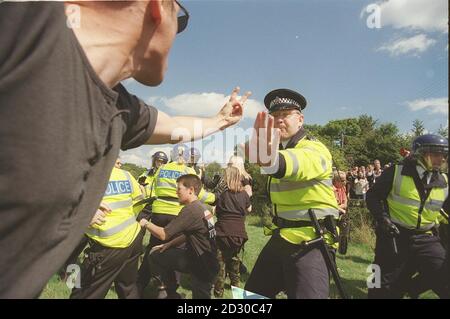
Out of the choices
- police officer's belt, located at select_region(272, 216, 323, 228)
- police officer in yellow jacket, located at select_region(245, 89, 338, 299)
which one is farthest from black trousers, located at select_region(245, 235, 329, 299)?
police officer's belt, located at select_region(272, 216, 323, 228)

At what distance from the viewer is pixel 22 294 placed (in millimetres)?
930

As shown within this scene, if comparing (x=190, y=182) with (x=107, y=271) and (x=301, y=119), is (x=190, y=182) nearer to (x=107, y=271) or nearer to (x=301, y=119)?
(x=107, y=271)

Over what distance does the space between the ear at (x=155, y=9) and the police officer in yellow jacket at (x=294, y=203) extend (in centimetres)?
112

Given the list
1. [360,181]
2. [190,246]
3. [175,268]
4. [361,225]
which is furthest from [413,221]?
[360,181]

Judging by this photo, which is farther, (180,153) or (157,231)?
(180,153)

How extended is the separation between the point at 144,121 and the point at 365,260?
7.83m

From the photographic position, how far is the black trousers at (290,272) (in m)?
2.56

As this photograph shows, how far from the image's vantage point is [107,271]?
3932mm

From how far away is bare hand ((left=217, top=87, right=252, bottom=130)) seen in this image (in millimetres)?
2189

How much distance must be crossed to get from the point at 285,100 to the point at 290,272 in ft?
4.93

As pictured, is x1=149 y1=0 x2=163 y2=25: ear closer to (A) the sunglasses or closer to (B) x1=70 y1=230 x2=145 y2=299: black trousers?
(A) the sunglasses

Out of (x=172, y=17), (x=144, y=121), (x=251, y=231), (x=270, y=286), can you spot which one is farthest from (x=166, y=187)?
(x=251, y=231)

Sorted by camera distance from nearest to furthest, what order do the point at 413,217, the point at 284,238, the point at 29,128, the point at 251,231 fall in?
the point at 29,128, the point at 284,238, the point at 413,217, the point at 251,231
